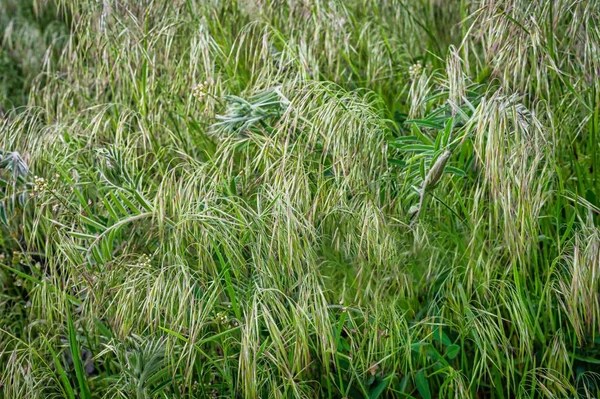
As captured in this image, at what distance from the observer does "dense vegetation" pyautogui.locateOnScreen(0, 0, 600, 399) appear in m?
1.91

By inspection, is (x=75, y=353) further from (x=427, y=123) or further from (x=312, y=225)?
(x=427, y=123)

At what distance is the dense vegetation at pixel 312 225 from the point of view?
6.26 ft

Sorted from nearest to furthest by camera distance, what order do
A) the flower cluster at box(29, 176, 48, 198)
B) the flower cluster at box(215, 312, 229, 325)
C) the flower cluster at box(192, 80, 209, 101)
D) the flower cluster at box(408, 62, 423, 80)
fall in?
the flower cluster at box(215, 312, 229, 325)
the flower cluster at box(29, 176, 48, 198)
the flower cluster at box(192, 80, 209, 101)
the flower cluster at box(408, 62, 423, 80)

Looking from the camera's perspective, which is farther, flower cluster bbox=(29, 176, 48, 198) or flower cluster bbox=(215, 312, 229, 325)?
flower cluster bbox=(29, 176, 48, 198)

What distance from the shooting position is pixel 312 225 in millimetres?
1944

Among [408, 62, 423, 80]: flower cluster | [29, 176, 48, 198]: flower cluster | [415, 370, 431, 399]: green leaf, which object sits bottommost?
[415, 370, 431, 399]: green leaf

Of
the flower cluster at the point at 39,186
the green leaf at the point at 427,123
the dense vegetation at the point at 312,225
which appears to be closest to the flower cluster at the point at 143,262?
the dense vegetation at the point at 312,225

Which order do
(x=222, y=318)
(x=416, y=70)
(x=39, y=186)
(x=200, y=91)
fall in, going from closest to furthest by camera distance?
1. (x=222, y=318)
2. (x=39, y=186)
3. (x=200, y=91)
4. (x=416, y=70)

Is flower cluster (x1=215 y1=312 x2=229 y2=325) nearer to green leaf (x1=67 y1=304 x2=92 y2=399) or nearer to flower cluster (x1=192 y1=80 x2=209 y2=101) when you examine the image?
green leaf (x1=67 y1=304 x2=92 y2=399)

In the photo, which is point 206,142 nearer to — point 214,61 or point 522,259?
point 214,61

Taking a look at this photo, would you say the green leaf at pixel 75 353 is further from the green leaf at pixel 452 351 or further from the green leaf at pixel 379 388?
the green leaf at pixel 452 351

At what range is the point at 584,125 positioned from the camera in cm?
240

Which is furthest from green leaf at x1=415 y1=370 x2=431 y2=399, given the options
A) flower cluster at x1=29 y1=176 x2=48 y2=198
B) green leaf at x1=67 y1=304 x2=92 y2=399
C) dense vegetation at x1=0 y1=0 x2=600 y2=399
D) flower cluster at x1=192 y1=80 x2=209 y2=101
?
flower cluster at x1=29 y1=176 x2=48 y2=198

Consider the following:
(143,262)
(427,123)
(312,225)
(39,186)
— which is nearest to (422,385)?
(312,225)
